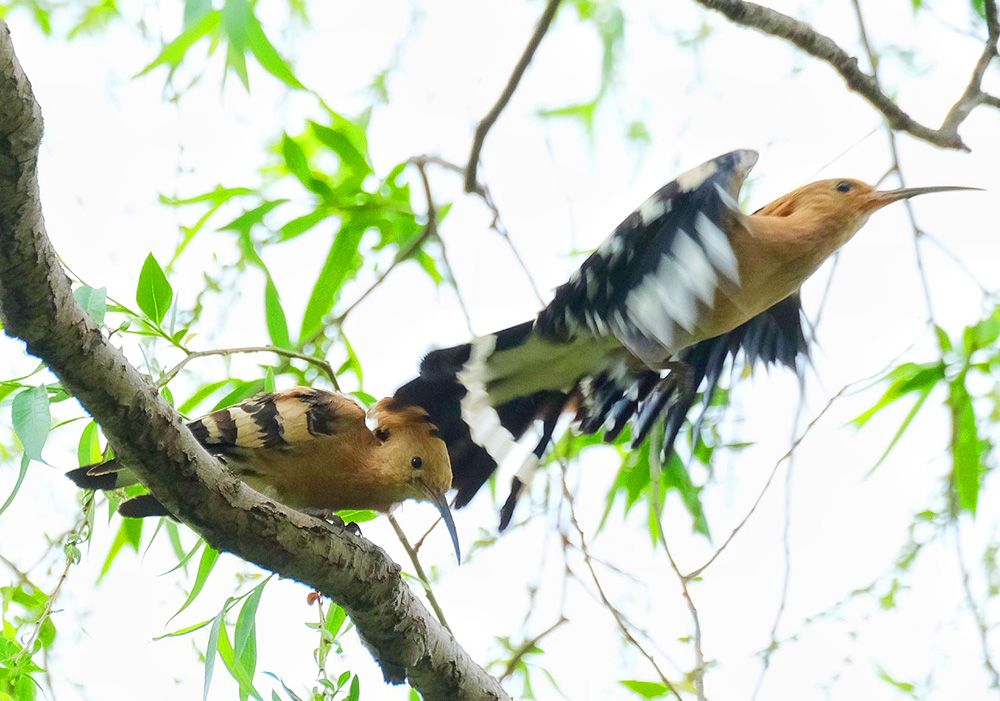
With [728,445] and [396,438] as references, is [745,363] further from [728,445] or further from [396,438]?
[396,438]

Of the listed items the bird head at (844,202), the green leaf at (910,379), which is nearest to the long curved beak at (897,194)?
the bird head at (844,202)

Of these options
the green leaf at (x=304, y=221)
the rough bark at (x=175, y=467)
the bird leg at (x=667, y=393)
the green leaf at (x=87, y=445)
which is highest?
the green leaf at (x=304, y=221)

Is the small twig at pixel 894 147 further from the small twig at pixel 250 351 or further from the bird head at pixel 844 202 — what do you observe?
the small twig at pixel 250 351

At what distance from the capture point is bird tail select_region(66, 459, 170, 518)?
83.0 inches

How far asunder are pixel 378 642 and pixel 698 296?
3.36ft

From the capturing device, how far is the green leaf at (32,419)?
1681 millimetres

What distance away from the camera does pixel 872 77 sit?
266 cm

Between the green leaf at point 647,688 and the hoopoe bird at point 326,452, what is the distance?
63cm

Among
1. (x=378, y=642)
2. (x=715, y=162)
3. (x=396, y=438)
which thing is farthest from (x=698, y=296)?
(x=378, y=642)

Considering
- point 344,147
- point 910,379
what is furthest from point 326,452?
point 910,379

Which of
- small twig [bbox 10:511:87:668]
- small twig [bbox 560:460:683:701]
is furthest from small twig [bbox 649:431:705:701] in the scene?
small twig [bbox 10:511:87:668]

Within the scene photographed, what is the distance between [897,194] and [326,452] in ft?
5.33

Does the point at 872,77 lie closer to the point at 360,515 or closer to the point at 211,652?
the point at 360,515

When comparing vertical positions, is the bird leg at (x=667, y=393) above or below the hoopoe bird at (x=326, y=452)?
above
